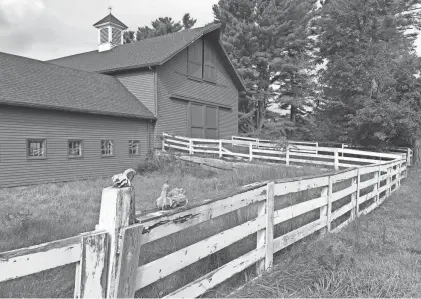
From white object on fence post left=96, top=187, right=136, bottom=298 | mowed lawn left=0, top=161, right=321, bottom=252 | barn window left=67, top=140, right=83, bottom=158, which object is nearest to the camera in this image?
white object on fence post left=96, top=187, right=136, bottom=298

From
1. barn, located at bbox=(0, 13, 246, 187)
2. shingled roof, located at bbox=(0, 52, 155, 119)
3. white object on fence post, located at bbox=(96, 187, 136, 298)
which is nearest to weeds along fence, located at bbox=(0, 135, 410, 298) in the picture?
white object on fence post, located at bbox=(96, 187, 136, 298)

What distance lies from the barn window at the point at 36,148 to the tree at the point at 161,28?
3520cm

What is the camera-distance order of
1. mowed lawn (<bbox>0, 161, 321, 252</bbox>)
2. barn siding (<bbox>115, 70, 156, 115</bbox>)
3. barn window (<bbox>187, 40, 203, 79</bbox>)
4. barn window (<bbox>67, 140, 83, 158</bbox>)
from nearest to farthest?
mowed lawn (<bbox>0, 161, 321, 252</bbox>) < barn window (<bbox>67, 140, 83, 158</bbox>) < barn siding (<bbox>115, 70, 156, 115</bbox>) < barn window (<bbox>187, 40, 203, 79</bbox>)

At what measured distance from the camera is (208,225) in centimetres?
526

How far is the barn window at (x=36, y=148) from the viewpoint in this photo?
1374cm

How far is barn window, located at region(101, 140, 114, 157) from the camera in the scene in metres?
16.7

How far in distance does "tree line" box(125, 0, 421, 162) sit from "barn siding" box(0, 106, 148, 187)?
15030mm

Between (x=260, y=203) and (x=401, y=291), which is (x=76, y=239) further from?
(x=401, y=291)

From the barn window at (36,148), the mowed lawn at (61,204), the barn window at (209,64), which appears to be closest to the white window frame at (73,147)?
the barn window at (36,148)

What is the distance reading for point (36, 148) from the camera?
14.0 meters

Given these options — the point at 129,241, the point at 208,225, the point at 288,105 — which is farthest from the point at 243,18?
the point at 129,241

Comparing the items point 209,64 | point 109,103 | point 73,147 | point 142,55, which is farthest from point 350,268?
point 209,64

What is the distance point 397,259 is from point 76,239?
150 inches

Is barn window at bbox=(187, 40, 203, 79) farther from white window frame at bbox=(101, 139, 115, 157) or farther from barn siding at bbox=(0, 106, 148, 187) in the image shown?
white window frame at bbox=(101, 139, 115, 157)
